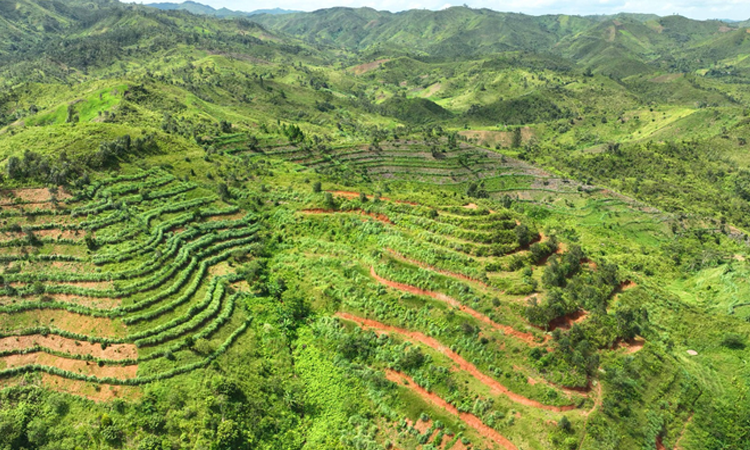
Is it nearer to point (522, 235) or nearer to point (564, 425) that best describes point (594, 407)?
point (564, 425)

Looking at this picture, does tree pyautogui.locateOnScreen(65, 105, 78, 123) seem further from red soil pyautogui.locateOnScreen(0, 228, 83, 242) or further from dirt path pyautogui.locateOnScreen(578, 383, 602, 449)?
dirt path pyautogui.locateOnScreen(578, 383, 602, 449)

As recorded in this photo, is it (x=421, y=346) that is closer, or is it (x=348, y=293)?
(x=421, y=346)

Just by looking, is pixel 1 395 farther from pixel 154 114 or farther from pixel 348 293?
pixel 154 114

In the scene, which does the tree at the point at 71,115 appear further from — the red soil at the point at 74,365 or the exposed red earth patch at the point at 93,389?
the exposed red earth patch at the point at 93,389

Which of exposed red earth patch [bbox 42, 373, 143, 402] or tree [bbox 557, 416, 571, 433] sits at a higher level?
tree [bbox 557, 416, 571, 433]

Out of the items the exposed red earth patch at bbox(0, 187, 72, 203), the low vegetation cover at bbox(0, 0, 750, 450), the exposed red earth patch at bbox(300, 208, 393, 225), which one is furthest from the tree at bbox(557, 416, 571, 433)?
the exposed red earth patch at bbox(0, 187, 72, 203)

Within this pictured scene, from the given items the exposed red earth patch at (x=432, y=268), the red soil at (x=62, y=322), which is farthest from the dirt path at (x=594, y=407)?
the red soil at (x=62, y=322)

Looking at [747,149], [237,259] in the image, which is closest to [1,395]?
[237,259]
